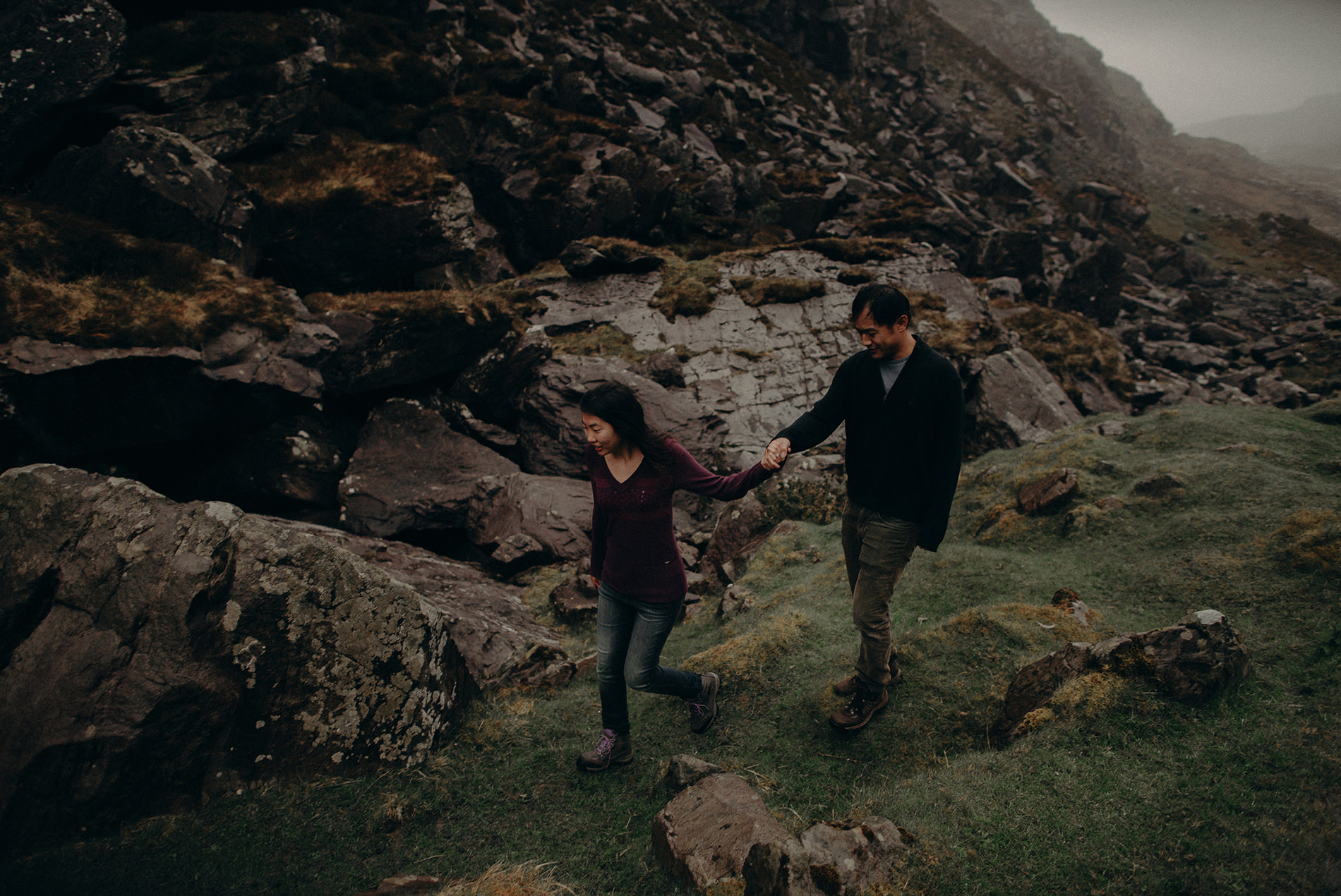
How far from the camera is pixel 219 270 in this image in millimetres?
11180

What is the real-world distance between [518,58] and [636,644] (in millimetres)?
34224

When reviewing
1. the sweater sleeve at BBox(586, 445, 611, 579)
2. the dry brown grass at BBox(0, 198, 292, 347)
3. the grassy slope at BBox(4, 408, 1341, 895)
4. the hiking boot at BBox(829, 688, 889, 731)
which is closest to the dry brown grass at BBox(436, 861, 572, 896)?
the grassy slope at BBox(4, 408, 1341, 895)

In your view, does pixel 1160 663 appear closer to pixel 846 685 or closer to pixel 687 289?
pixel 846 685

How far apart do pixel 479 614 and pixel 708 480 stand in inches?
211

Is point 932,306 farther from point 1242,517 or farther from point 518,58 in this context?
point 518,58

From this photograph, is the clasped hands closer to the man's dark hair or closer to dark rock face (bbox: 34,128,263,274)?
the man's dark hair

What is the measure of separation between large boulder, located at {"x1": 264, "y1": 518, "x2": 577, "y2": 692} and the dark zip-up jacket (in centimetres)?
437

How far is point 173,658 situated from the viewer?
4.32 m

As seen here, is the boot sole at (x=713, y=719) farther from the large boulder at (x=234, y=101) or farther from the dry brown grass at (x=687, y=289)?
the large boulder at (x=234, y=101)

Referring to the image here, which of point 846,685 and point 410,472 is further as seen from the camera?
point 410,472

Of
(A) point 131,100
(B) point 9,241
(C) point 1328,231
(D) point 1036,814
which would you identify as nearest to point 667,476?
(D) point 1036,814

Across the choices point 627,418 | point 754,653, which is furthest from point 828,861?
point 754,653

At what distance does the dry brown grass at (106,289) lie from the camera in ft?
27.8

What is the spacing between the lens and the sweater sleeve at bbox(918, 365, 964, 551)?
13.7 ft
